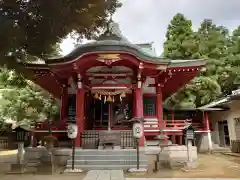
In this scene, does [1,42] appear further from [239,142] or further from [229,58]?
[229,58]

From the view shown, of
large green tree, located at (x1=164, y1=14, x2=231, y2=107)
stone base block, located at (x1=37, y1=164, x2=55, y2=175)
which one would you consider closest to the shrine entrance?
stone base block, located at (x1=37, y1=164, x2=55, y2=175)

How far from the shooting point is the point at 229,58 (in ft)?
67.9

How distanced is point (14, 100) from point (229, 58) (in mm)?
17164

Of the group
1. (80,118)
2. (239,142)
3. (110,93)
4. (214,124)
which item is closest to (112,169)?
(80,118)

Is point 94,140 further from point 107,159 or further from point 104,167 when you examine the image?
point 104,167

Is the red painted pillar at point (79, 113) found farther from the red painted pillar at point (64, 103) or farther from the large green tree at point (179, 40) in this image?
the large green tree at point (179, 40)

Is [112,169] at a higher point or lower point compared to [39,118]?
lower

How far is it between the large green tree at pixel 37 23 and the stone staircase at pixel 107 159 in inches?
171

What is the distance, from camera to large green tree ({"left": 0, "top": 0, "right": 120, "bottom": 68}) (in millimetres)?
6160

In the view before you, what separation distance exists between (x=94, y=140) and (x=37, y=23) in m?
6.15

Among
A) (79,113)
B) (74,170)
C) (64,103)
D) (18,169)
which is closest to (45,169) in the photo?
(18,169)

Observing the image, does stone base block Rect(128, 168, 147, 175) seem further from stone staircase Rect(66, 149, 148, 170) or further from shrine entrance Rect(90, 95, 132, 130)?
shrine entrance Rect(90, 95, 132, 130)

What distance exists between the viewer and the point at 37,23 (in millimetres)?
6598

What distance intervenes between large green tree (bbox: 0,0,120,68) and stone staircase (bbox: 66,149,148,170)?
436 centimetres
